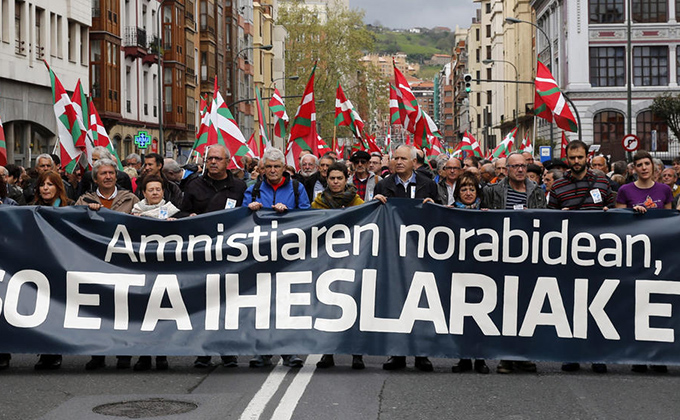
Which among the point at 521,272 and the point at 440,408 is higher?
the point at 521,272

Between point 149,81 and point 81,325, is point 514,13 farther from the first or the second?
point 81,325

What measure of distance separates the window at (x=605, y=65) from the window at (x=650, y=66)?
3.32ft

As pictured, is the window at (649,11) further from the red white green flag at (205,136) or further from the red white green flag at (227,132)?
the red white green flag at (227,132)

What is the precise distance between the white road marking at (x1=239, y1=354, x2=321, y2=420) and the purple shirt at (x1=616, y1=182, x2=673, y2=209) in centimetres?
321

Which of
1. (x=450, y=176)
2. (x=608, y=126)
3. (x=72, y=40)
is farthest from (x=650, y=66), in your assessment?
(x=450, y=176)

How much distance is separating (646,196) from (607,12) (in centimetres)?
5985

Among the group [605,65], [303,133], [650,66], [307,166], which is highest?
[605,65]

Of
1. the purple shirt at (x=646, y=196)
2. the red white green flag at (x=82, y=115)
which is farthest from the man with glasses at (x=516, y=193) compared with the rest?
the red white green flag at (x=82, y=115)

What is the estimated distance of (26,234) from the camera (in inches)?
388

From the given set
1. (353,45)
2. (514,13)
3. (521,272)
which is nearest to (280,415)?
(521,272)

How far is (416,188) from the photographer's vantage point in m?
10.9

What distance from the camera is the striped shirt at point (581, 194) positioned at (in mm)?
10398

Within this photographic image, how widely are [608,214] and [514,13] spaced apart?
94.1m

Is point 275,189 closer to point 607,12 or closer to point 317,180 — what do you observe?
point 317,180
